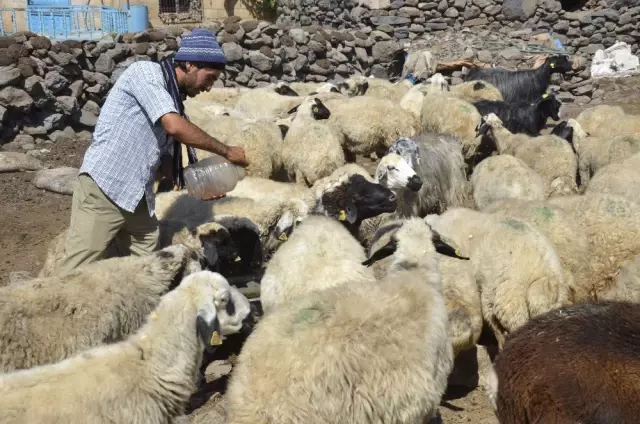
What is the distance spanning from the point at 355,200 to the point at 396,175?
753mm

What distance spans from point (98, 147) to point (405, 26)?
14201 millimetres

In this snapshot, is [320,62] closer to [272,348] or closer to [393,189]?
[393,189]

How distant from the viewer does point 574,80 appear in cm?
1681

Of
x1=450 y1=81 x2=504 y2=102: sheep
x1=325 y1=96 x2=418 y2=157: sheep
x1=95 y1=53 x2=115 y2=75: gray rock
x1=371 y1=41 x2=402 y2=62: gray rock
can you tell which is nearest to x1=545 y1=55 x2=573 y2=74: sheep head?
x1=371 y1=41 x2=402 y2=62: gray rock

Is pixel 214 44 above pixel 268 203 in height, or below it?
above

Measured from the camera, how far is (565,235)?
4.97m

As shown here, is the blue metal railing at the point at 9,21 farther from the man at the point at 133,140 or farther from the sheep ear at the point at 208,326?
the sheep ear at the point at 208,326

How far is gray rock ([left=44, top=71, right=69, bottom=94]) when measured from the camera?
11.2 metres

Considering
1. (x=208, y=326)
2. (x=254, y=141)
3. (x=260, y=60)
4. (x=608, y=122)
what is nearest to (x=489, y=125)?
(x=608, y=122)

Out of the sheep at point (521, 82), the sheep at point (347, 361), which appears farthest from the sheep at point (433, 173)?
the sheep at point (521, 82)

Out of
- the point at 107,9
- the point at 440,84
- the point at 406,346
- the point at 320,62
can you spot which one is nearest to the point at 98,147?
the point at 406,346

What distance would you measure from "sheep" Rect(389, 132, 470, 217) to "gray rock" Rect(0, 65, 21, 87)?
681 cm

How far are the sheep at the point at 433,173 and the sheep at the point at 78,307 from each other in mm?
3228

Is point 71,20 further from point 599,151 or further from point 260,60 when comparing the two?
point 599,151
